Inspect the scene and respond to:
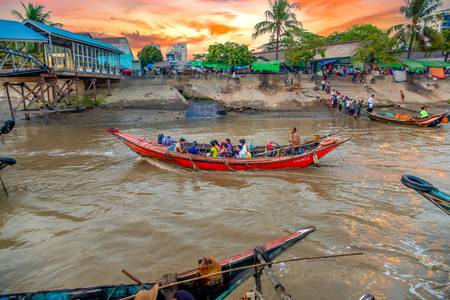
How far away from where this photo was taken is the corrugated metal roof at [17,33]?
18.2 meters

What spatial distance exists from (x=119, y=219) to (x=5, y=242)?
258 centimetres

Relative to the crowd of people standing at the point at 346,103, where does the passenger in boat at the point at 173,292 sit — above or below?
below

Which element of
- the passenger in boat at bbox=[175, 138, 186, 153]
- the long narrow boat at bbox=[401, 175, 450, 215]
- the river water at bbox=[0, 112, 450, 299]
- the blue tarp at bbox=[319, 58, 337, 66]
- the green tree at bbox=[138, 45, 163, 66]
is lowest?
the river water at bbox=[0, 112, 450, 299]

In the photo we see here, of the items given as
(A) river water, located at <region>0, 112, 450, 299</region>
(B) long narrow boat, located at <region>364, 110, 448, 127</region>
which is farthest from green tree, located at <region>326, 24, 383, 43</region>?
(A) river water, located at <region>0, 112, 450, 299</region>

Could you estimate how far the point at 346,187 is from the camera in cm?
1061

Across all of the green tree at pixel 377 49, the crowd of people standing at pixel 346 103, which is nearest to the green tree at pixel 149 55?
the crowd of people standing at pixel 346 103

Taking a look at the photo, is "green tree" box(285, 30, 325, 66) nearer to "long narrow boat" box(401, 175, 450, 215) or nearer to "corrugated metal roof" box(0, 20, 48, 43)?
"corrugated metal roof" box(0, 20, 48, 43)

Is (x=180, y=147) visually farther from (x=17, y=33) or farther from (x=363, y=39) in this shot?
(x=363, y=39)

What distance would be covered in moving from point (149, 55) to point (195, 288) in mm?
54683

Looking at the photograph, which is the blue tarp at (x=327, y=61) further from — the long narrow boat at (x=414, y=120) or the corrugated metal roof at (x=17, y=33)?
the corrugated metal roof at (x=17, y=33)

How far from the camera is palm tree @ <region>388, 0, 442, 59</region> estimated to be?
3359 centimetres

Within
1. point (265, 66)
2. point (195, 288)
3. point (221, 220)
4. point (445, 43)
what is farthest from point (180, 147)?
point (445, 43)

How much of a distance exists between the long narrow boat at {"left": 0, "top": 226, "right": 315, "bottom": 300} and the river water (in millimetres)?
1695

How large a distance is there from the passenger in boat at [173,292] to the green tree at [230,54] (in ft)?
106
